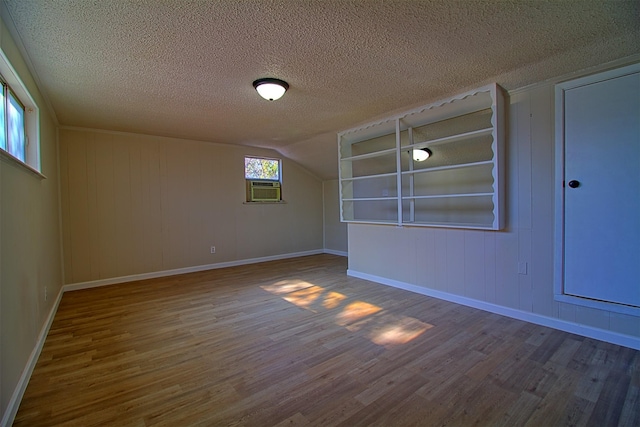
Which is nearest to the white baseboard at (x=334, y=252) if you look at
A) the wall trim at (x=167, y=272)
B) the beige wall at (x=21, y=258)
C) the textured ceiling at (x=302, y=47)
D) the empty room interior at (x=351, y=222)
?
the wall trim at (x=167, y=272)

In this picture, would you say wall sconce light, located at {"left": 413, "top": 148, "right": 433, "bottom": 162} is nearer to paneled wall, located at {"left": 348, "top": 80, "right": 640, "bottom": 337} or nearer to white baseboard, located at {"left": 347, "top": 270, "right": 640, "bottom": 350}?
paneled wall, located at {"left": 348, "top": 80, "right": 640, "bottom": 337}

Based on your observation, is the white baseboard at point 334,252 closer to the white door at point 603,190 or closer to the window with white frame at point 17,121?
the white door at point 603,190

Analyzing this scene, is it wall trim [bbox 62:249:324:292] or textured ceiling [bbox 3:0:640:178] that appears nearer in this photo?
textured ceiling [bbox 3:0:640:178]

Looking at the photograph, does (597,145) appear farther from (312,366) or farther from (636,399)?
(312,366)

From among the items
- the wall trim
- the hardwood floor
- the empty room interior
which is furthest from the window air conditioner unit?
the hardwood floor

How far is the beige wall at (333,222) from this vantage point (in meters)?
6.48

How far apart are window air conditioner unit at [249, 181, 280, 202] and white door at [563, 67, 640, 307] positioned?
4647 mm

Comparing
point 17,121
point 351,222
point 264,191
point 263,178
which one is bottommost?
point 351,222

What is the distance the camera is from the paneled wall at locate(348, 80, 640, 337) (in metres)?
2.68

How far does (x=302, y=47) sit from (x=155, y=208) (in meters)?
3.79

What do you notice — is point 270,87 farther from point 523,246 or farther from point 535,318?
point 535,318

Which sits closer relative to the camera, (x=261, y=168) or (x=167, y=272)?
(x=167, y=272)

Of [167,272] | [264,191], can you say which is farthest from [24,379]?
[264,191]

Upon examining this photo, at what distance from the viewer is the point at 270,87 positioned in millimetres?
2732
